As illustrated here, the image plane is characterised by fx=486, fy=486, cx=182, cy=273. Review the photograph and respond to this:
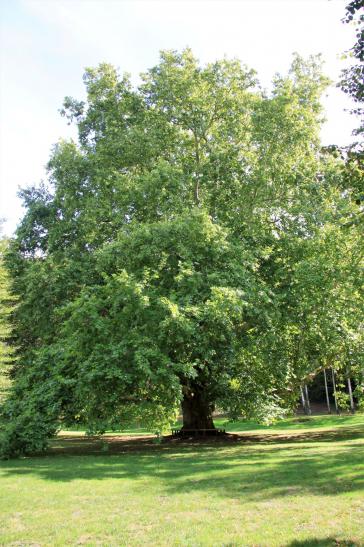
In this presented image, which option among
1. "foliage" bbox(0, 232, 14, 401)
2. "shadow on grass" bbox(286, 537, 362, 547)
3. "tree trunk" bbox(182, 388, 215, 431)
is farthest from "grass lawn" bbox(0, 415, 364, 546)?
"foliage" bbox(0, 232, 14, 401)

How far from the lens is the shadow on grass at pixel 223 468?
9.49m

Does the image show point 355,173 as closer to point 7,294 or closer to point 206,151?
point 206,151

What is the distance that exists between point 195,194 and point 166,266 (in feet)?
17.5

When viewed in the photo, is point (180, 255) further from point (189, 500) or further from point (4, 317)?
point (4, 317)

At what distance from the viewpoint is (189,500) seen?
865 cm

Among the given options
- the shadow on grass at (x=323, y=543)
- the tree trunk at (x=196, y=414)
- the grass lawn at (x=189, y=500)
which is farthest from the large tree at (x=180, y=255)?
A: the shadow on grass at (x=323, y=543)

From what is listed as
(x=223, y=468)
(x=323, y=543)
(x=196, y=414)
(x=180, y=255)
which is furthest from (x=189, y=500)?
(x=196, y=414)

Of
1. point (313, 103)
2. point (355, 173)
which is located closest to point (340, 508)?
point (355, 173)

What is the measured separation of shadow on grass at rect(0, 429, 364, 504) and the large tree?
1.43m

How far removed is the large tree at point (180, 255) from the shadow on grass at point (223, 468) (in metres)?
1.43

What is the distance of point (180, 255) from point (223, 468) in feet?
24.7

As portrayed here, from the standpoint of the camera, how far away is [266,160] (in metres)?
21.6

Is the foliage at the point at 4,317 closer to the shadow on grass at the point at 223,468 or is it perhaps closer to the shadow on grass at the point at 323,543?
the shadow on grass at the point at 223,468

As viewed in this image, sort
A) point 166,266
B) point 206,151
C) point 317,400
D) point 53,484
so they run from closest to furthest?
point 53,484
point 166,266
point 206,151
point 317,400
